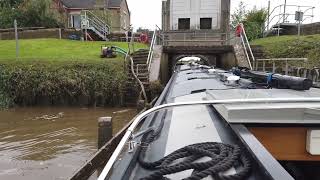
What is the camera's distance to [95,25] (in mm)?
32438

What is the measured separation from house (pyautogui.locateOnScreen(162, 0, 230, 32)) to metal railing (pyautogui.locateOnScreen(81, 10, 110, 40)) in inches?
198

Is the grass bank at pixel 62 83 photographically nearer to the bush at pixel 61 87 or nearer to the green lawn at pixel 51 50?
the bush at pixel 61 87

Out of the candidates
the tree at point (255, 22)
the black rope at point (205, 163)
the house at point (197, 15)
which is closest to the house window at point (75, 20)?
the house at point (197, 15)

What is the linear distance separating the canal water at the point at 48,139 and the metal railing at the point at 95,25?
1702 cm

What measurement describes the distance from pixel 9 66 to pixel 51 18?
17.9 metres

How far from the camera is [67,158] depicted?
858 centimetres

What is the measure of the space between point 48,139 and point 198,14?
23.3m

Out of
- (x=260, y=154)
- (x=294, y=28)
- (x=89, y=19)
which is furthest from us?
(x=89, y=19)

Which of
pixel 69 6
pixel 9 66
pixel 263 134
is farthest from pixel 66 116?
pixel 69 6

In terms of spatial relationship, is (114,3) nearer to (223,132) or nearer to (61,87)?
(61,87)

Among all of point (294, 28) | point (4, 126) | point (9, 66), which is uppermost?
point (294, 28)

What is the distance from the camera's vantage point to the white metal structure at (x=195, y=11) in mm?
31953

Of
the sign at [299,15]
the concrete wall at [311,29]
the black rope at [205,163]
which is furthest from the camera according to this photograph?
the sign at [299,15]

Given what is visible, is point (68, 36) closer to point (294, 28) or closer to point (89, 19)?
point (89, 19)
